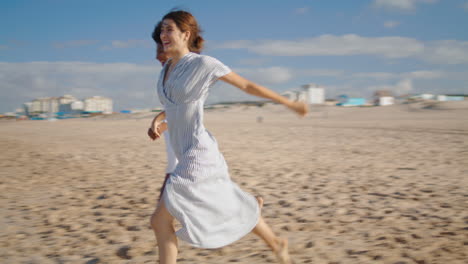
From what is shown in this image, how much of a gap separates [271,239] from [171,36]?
1441mm

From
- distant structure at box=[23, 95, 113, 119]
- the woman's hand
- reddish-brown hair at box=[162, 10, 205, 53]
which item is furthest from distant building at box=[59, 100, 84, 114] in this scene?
reddish-brown hair at box=[162, 10, 205, 53]

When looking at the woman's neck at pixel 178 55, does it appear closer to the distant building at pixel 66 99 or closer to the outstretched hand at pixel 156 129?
the outstretched hand at pixel 156 129

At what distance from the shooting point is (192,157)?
7.14ft

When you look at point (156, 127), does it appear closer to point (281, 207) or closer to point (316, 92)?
point (281, 207)

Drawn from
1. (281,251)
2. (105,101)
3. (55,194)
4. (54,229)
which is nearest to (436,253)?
(281,251)

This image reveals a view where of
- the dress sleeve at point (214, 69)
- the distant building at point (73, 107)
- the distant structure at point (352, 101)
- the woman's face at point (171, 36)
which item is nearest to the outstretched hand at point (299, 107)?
the dress sleeve at point (214, 69)

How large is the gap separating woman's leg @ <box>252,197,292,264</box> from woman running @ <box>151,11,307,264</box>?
0.20m

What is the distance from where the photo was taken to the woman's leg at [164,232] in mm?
2207

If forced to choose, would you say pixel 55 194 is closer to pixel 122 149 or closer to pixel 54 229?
pixel 54 229

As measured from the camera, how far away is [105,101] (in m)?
90.1

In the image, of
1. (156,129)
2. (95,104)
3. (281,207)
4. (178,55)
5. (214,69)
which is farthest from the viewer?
(95,104)

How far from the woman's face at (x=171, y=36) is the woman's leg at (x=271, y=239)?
3.61ft

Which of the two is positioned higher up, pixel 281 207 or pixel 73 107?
pixel 73 107

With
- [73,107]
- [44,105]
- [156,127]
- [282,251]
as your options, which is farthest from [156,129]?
[44,105]
